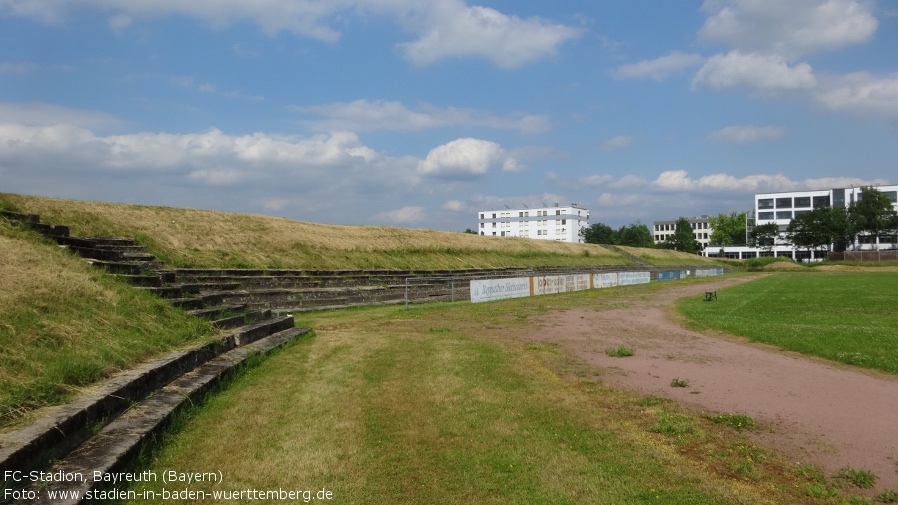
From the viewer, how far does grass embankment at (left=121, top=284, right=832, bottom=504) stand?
15.8 ft

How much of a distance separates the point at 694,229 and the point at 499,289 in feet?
469

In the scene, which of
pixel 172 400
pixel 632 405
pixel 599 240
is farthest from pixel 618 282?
pixel 599 240

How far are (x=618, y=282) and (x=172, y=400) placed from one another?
4124 cm

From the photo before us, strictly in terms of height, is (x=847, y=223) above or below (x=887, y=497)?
above

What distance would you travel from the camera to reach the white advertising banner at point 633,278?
4531cm

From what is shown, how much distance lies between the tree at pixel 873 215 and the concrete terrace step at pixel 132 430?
114523 millimetres

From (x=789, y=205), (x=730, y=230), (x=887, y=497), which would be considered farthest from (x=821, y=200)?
(x=887, y=497)

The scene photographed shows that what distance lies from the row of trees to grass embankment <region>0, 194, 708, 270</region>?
248 feet

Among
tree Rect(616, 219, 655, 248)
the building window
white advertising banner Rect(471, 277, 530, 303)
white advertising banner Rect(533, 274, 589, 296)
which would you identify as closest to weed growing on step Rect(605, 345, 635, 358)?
white advertising banner Rect(471, 277, 530, 303)

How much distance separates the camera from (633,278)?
4750 cm

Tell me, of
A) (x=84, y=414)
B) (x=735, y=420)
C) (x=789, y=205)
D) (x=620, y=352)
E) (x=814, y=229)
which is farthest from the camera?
(x=789, y=205)

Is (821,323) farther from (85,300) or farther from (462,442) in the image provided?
(85,300)

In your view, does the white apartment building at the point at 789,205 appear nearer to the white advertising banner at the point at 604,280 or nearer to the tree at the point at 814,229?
the tree at the point at 814,229

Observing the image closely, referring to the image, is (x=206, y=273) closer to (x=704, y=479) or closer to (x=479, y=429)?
(x=479, y=429)
